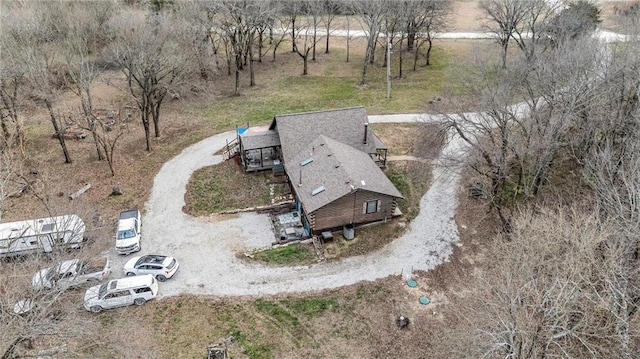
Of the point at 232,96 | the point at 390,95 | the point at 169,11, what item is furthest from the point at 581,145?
the point at 169,11

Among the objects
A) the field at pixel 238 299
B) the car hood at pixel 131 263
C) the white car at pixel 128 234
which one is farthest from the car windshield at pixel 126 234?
the car hood at pixel 131 263

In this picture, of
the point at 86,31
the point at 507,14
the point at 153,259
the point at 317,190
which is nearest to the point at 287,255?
the point at 317,190

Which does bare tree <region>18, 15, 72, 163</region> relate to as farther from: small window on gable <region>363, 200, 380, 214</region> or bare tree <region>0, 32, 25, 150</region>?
small window on gable <region>363, 200, 380, 214</region>

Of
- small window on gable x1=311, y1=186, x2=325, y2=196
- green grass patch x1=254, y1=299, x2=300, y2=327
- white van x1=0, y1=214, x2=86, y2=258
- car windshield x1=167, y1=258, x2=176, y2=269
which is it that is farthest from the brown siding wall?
white van x1=0, y1=214, x2=86, y2=258

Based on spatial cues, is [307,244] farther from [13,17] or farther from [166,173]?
[13,17]

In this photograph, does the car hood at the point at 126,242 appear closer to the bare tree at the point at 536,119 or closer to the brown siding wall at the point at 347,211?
the brown siding wall at the point at 347,211

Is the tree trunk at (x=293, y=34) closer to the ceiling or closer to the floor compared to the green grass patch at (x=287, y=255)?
closer to the ceiling

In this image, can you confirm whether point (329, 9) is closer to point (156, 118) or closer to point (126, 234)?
point (156, 118)
